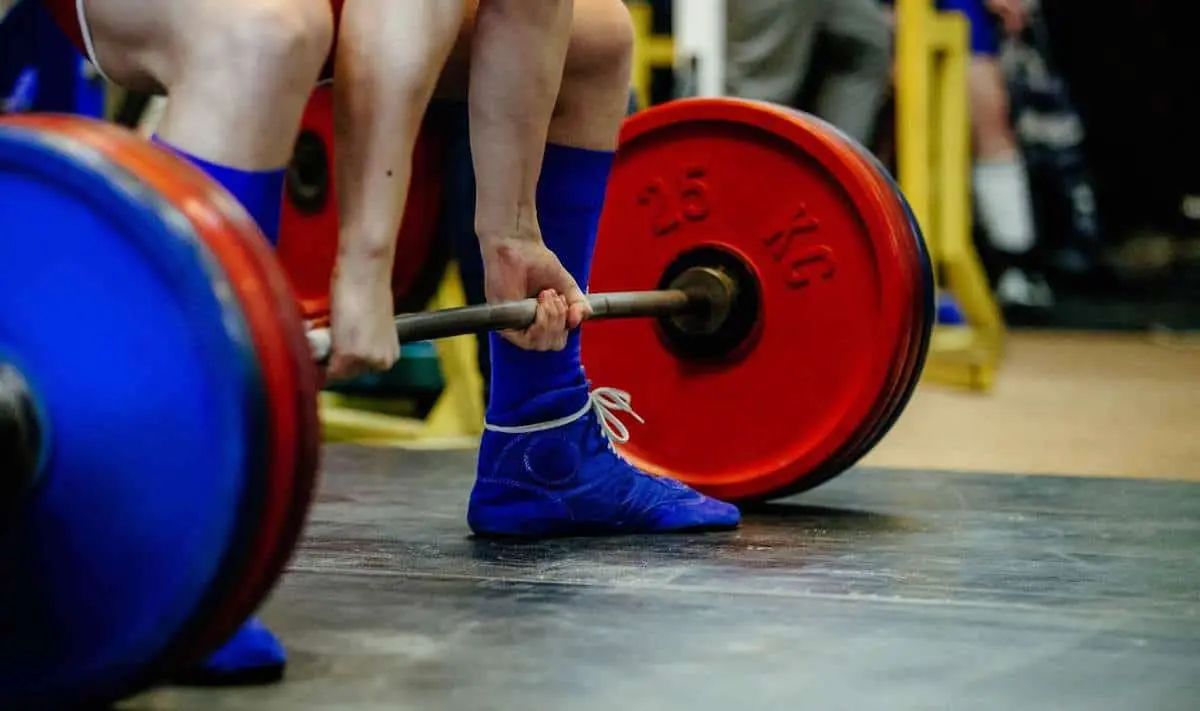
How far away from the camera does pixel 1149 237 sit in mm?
6652

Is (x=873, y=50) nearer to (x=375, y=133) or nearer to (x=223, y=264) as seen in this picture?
(x=375, y=133)

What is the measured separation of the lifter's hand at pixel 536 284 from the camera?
1.26m

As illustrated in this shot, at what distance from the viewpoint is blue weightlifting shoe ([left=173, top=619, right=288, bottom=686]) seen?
89cm

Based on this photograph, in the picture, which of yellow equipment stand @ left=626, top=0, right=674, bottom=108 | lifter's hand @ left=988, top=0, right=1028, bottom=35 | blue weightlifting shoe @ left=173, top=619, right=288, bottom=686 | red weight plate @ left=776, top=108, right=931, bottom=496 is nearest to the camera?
blue weightlifting shoe @ left=173, top=619, right=288, bottom=686

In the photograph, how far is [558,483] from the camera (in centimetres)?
135

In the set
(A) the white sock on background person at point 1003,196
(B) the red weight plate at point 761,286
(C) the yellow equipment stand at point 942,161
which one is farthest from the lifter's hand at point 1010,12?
(B) the red weight plate at point 761,286

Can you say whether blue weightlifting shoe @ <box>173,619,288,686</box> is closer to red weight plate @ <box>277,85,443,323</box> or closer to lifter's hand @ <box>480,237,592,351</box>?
lifter's hand @ <box>480,237,592,351</box>

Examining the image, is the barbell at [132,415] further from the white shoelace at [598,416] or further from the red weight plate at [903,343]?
the red weight plate at [903,343]

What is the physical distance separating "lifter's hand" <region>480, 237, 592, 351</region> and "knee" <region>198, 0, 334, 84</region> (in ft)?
1.07

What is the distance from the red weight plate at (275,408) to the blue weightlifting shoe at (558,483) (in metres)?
0.55

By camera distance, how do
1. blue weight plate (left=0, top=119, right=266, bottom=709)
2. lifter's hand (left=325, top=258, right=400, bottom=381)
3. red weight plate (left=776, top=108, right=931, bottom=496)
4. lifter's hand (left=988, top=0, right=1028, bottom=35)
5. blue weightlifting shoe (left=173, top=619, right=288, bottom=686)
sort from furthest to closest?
1. lifter's hand (left=988, top=0, right=1028, bottom=35)
2. red weight plate (left=776, top=108, right=931, bottom=496)
3. lifter's hand (left=325, top=258, right=400, bottom=381)
4. blue weightlifting shoe (left=173, top=619, right=288, bottom=686)
5. blue weight plate (left=0, top=119, right=266, bottom=709)

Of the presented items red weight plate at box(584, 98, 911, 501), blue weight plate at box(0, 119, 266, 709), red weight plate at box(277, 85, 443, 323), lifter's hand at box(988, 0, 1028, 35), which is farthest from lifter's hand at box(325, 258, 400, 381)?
lifter's hand at box(988, 0, 1028, 35)

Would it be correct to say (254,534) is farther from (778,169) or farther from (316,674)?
(778,169)

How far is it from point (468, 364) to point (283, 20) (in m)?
1.50
